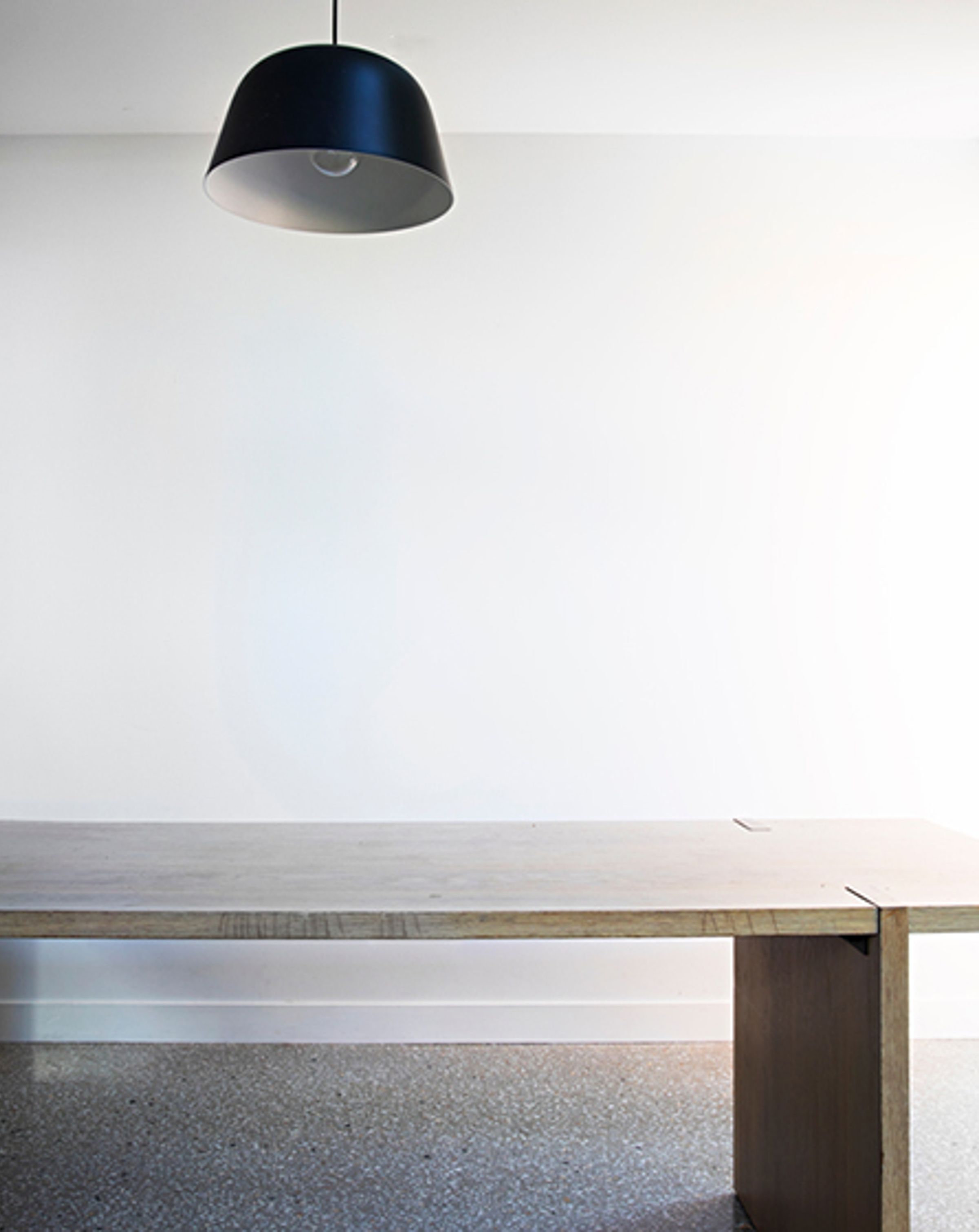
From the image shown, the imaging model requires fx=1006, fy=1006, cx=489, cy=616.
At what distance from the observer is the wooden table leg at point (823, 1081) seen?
1518 mm

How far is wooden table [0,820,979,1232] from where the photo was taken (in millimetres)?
1493

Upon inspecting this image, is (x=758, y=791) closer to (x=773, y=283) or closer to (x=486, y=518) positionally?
(x=486, y=518)

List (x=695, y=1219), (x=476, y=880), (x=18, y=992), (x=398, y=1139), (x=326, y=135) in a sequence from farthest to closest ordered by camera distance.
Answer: (x=18, y=992)
(x=398, y=1139)
(x=695, y=1219)
(x=476, y=880)
(x=326, y=135)

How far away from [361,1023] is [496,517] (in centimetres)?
155

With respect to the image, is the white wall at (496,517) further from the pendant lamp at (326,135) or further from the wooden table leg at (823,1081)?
the pendant lamp at (326,135)

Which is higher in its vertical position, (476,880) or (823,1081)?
(476,880)

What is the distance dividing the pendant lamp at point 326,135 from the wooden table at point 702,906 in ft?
3.75

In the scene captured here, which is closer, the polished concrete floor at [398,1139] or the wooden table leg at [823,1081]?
the wooden table leg at [823,1081]

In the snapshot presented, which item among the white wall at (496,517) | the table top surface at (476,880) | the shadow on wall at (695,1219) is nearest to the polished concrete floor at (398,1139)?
the shadow on wall at (695,1219)

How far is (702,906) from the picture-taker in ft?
4.97

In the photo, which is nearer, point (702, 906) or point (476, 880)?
point (702, 906)

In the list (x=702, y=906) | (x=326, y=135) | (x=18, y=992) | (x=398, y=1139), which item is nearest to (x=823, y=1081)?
(x=702, y=906)

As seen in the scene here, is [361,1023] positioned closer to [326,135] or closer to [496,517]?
[496,517]

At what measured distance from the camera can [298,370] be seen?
9.95ft
